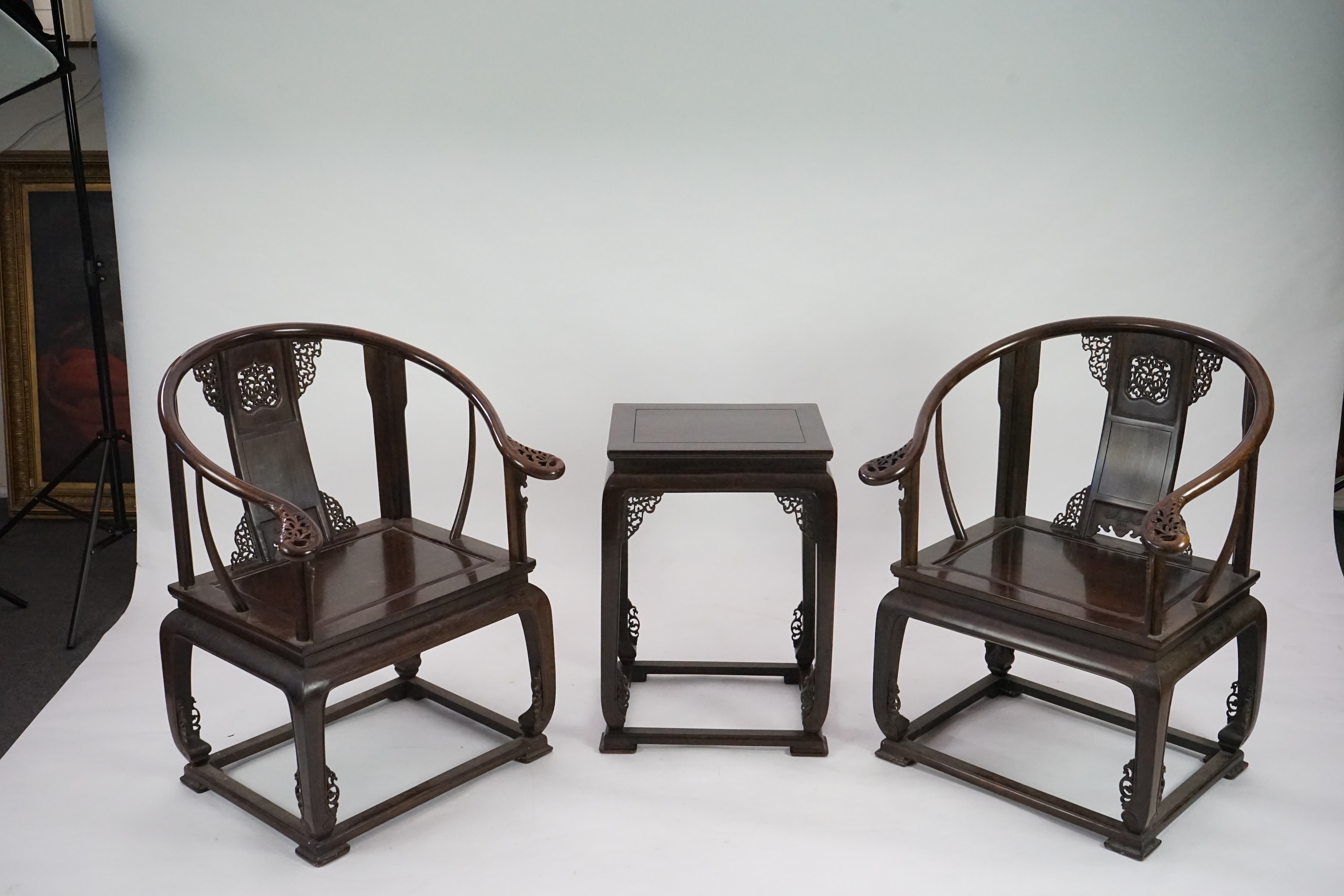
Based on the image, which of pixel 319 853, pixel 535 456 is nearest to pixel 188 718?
pixel 319 853

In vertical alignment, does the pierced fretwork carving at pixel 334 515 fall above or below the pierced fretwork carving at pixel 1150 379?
below

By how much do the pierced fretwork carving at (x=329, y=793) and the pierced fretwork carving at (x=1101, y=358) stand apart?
5.97 feet

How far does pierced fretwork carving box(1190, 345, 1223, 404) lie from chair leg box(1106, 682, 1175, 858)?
28.2 inches

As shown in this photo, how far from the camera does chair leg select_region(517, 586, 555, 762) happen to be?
2.65 metres

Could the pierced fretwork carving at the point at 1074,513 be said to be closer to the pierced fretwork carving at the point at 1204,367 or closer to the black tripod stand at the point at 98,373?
the pierced fretwork carving at the point at 1204,367

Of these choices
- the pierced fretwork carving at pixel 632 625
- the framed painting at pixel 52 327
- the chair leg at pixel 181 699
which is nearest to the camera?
the chair leg at pixel 181 699

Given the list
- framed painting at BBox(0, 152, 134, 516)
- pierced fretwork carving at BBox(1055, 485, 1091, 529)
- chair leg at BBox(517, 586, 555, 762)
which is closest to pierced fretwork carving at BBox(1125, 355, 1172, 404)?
pierced fretwork carving at BBox(1055, 485, 1091, 529)

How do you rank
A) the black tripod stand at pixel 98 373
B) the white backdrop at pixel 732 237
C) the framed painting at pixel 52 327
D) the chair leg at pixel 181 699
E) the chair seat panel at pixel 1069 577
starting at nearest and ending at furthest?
the chair seat panel at pixel 1069 577 < the chair leg at pixel 181 699 < the black tripod stand at pixel 98 373 < the white backdrop at pixel 732 237 < the framed painting at pixel 52 327

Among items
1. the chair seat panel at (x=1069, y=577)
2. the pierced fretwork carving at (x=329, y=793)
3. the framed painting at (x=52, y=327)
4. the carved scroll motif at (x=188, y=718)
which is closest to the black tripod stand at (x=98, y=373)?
the framed painting at (x=52, y=327)

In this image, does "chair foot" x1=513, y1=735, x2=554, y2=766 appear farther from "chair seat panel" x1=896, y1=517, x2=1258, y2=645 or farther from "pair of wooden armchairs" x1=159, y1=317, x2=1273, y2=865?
"chair seat panel" x1=896, y1=517, x2=1258, y2=645

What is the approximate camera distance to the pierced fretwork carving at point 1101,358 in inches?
110

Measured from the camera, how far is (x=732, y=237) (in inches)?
141

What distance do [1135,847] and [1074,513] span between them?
78 centimetres

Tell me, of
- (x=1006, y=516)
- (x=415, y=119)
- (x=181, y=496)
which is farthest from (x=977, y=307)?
(x=181, y=496)
